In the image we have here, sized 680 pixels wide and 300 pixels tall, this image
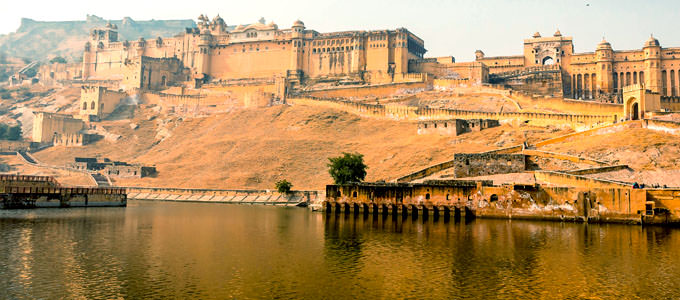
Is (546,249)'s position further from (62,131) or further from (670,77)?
(62,131)

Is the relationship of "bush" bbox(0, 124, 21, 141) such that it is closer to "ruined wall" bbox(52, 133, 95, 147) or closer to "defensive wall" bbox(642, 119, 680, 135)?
"ruined wall" bbox(52, 133, 95, 147)

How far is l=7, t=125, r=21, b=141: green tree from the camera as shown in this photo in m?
93.9

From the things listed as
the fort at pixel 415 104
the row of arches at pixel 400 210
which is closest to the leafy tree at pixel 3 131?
the fort at pixel 415 104

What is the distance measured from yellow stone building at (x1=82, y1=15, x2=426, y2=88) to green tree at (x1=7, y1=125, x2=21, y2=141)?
70.0ft

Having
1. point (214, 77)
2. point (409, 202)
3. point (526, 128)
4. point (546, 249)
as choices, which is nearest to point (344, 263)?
point (546, 249)

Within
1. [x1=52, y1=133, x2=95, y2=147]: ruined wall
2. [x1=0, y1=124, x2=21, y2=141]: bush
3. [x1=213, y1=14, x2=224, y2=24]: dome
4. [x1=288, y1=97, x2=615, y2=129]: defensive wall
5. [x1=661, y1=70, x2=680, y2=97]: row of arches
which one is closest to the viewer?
[x1=288, y1=97, x2=615, y2=129]: defensive wall

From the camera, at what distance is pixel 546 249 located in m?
23.5

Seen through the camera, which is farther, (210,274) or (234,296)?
(210,274)

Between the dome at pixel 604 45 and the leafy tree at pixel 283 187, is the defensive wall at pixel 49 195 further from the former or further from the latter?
the dome at pixel 604 45

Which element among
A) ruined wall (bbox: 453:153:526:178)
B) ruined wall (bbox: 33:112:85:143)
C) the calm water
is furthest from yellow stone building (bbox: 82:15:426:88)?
the calm water

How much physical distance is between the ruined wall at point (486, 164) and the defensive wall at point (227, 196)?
13614mm

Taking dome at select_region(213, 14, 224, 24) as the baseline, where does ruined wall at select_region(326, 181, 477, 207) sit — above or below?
below

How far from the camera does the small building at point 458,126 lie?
206 ft

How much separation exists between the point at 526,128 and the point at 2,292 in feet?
176
